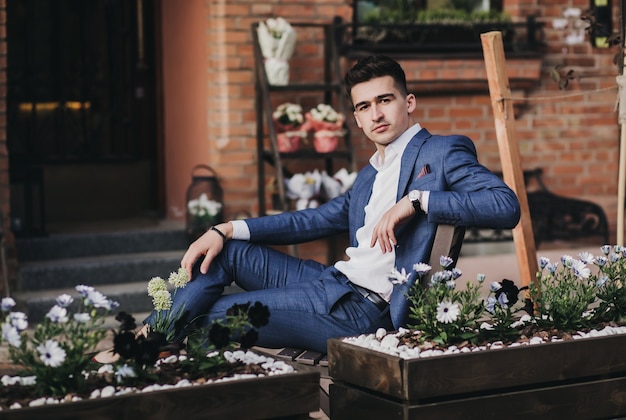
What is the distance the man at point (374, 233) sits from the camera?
3713 millimetres

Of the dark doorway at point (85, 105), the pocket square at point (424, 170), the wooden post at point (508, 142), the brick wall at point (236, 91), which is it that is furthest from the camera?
the dark doorway at point (85, 105)

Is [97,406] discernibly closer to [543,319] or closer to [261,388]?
[261,388]

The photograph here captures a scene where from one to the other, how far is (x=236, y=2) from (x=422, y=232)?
4.16 m

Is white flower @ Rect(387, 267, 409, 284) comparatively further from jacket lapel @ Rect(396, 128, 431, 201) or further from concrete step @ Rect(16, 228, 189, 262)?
concrete step @ Rect(16, 228, 189, 262)

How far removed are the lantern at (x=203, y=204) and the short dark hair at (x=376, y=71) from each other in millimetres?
3574

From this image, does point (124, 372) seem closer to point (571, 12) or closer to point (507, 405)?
point (507, 405)

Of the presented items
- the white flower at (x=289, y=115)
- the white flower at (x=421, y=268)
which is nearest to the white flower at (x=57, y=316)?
the white flower at (x=421, y=268)

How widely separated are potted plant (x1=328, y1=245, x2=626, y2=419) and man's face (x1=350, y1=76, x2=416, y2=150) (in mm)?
631

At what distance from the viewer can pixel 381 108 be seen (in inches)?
157

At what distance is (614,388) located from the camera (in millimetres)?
3457

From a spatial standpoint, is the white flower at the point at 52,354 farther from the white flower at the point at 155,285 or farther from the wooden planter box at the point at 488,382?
the wooden planter box at the point at 488,382

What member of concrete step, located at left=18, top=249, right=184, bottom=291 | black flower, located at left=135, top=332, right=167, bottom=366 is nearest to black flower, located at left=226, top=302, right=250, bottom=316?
black flower, located at left=135, top=332, right=167, bottom=366

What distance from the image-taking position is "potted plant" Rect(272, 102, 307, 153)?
7.49m

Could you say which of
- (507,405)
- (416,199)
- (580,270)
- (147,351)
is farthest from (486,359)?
(147,351)
